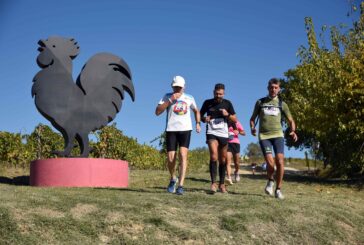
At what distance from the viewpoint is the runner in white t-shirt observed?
23.5 ft

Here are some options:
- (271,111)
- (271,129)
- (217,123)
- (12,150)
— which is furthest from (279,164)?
(12,150)

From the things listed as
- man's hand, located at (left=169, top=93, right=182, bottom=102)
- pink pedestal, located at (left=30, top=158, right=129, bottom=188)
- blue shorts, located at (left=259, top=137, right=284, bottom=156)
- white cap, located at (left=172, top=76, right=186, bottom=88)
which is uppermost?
white cap, located at (left=172, top=76, right=186, bottom=88)

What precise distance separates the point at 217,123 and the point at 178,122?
832 millimetres

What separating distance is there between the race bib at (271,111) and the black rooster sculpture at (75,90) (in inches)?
166

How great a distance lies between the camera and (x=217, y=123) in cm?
765

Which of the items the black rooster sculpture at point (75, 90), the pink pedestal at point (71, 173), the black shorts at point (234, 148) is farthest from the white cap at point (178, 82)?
the black shorts at point (234, 148)

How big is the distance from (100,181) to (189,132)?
10.6 feet

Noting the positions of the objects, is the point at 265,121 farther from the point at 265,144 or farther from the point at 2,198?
the point at 2,198

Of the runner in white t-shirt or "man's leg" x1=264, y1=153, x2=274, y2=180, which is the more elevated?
the runner in white t-shirt

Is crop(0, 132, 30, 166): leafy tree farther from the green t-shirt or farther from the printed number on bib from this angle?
the green t-shirt

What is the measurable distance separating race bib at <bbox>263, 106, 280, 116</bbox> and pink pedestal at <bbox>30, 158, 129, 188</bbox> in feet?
12.9

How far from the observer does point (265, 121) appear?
7695mm

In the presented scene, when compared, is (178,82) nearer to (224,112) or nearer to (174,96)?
(174,96)

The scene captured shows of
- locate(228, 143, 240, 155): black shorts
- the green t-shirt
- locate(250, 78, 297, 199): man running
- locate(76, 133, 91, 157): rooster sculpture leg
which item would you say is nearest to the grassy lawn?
locate(250, 78, 297, 199): man running
